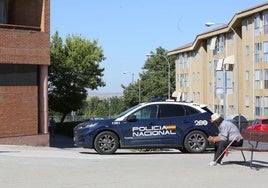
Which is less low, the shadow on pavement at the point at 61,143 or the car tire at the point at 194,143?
the car tire at the point at 194,143

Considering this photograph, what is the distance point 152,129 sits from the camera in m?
17.1

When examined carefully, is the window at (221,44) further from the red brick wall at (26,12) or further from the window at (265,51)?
the red brick wall at (26,12)

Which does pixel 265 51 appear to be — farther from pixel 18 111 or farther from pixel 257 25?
pixel 18 111

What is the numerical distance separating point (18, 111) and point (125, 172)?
15253 mm

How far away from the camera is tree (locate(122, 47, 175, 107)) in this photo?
92375 millimetres

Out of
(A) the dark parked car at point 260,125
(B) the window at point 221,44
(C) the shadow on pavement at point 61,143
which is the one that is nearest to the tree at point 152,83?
(B) the window at point 221,44

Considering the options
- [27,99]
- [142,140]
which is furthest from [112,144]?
[27,99]

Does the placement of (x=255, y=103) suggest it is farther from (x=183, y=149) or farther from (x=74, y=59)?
(x=183, y=149)

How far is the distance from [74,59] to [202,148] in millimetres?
41053

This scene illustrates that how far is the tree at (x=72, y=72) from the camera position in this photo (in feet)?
174

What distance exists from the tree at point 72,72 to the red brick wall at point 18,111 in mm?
25515

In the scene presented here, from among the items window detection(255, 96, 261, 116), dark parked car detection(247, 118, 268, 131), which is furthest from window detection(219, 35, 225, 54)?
dark parked car detection(247, 118, 268, 131)

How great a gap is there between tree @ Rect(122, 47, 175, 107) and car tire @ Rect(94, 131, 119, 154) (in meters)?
73.7

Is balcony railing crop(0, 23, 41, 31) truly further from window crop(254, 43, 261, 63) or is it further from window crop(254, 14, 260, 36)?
window crop(254, 43, 261, 63)
